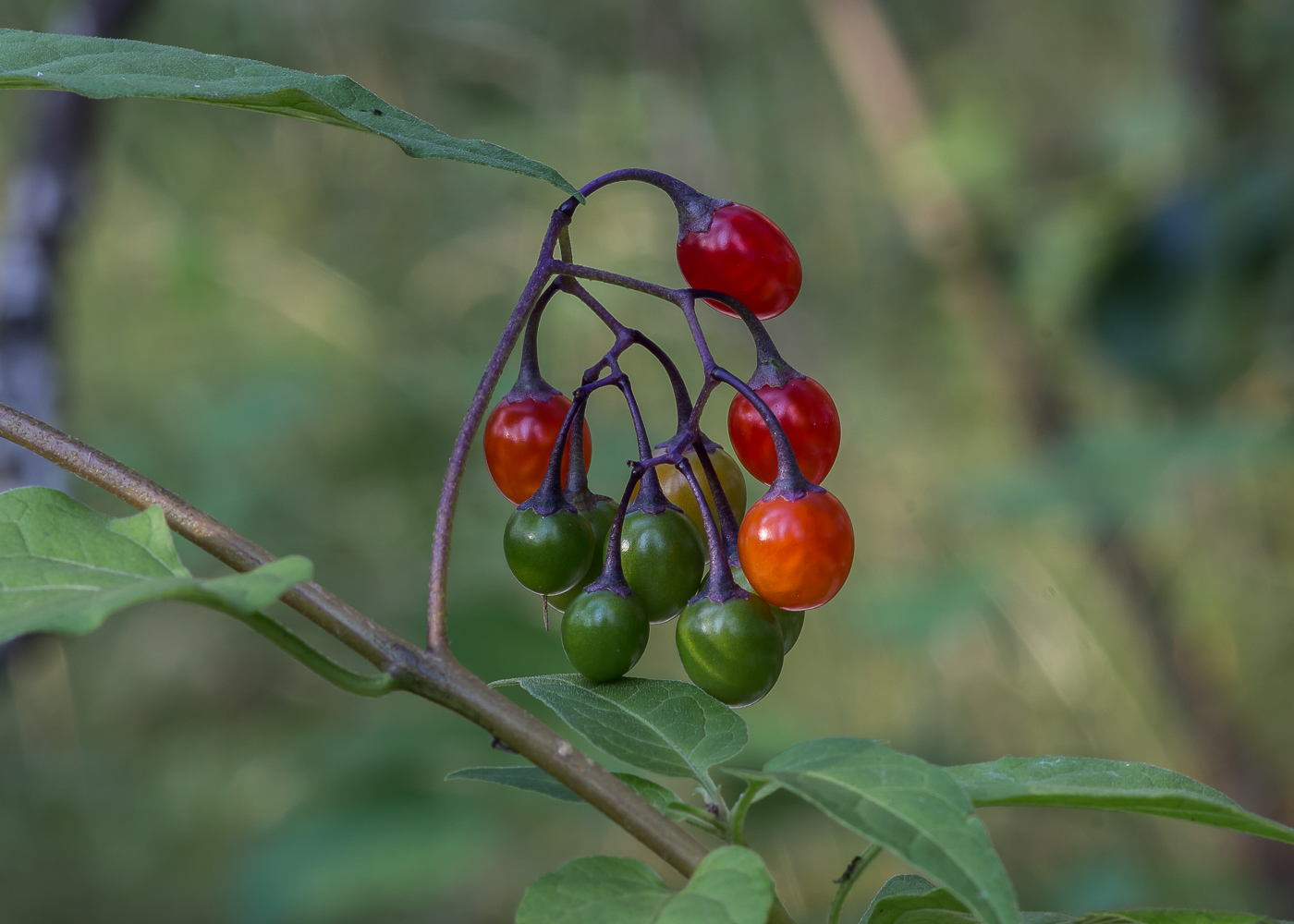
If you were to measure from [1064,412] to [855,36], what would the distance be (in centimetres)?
Result: 159

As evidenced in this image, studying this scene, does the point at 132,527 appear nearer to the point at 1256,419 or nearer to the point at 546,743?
the point at 546,743

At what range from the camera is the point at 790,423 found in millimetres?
774

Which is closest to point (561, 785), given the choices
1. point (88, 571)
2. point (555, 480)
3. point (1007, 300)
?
point (555, 480)

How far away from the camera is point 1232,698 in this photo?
3727 millimetres

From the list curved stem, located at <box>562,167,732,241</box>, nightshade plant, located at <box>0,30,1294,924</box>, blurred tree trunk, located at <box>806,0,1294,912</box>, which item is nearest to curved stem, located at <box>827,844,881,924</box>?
nightshade plant, located at <box>0,30,1294,924</box>

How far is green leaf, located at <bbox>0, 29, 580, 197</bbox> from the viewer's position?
599 millimetres

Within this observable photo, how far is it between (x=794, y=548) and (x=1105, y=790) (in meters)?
0.25

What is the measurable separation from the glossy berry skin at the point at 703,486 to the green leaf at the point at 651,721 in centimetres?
14

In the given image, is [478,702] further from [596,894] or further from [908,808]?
[908,808]

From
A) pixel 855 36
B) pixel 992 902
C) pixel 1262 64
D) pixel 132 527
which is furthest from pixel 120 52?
A: pixel 1262 64

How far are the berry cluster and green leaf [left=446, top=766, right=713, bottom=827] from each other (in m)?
0.08

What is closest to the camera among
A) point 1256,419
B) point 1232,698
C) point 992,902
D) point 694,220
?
point 992,902

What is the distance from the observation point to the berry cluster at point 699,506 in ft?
2.35

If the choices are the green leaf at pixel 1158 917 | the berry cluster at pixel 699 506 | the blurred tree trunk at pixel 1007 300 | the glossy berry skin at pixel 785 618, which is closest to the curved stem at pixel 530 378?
the berry cluster at pixel 699 506
